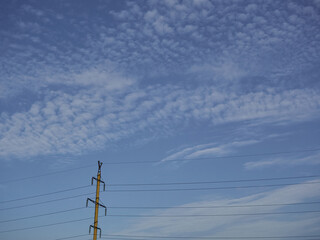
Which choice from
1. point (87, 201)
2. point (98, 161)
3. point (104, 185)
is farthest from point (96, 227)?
point (98, 161)

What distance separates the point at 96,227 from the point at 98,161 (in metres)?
9.02

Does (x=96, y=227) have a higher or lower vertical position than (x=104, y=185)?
lower

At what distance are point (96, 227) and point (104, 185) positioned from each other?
21.5 feet


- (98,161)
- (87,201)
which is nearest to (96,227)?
(87,201)

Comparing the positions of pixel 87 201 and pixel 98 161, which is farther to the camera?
pixel 98 161

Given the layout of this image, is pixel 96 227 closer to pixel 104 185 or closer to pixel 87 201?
pixel 87 201

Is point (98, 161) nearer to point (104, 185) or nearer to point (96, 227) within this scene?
point (104, 185)

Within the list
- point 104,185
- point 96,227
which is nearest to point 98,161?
point 104,185

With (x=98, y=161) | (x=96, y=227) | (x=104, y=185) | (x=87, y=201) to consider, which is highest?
(x=98, y=161)

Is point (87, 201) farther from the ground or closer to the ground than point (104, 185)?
closer to the ground

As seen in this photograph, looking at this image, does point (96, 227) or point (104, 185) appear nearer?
point (96, 227)

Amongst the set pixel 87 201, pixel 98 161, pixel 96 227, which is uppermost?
pixel 98 161

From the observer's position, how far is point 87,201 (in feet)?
118

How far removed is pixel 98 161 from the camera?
3978cm
